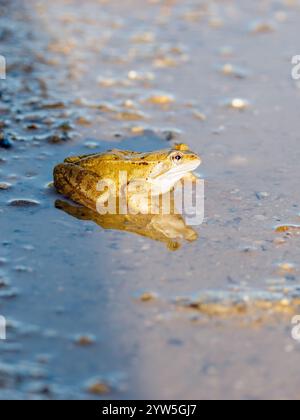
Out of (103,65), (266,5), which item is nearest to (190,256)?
(103,65)

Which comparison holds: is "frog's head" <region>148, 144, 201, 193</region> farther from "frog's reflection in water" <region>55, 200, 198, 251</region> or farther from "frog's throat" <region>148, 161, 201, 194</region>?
"frog's reflection in water" <region>55, 200, 198, 251</region>

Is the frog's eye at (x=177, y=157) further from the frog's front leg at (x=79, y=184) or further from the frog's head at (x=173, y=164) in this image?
A: the frog's front leg at (x=79, y=184)

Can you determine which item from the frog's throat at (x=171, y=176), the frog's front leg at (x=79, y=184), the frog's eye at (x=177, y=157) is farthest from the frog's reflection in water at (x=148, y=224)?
the frog's eye at (x=177, y=157)

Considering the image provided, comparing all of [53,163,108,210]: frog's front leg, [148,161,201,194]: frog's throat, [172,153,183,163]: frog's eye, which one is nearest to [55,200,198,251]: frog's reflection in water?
[53,163,108,210]: frog's front leg

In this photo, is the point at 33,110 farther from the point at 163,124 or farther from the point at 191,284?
the point at 191,284

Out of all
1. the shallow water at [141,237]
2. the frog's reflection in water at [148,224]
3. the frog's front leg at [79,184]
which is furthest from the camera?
the frog's front leg at [79,184]

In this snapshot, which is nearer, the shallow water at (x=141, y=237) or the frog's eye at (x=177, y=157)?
the shallow water at (x=141, y=237)
